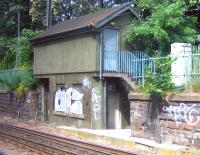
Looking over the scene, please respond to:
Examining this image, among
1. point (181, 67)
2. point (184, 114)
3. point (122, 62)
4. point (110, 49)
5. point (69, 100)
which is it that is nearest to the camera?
point (184, 114)

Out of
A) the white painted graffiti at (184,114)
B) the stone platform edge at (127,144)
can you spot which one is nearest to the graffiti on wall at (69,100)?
the stone platform edge at (127,144)

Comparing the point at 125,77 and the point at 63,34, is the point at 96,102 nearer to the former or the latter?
the point at 125,77

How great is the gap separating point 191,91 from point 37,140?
7.32 m

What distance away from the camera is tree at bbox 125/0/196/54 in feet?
71.9

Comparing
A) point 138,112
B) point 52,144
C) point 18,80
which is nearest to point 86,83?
point 138,112

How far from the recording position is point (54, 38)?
26281mm

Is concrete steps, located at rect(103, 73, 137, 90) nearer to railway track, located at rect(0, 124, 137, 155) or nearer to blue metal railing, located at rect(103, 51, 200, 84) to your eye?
blue metal railing, located at rect(103, 51, 200, 84)

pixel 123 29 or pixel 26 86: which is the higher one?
pixel 123 29

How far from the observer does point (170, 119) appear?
54.2 ft

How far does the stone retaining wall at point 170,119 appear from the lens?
50.6 feet

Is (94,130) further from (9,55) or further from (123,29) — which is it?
(9,55)

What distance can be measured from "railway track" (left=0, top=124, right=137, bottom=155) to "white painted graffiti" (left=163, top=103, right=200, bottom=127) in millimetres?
2521

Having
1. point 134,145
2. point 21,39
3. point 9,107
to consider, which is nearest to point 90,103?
point 134,145

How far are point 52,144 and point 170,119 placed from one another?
16.4 ft
